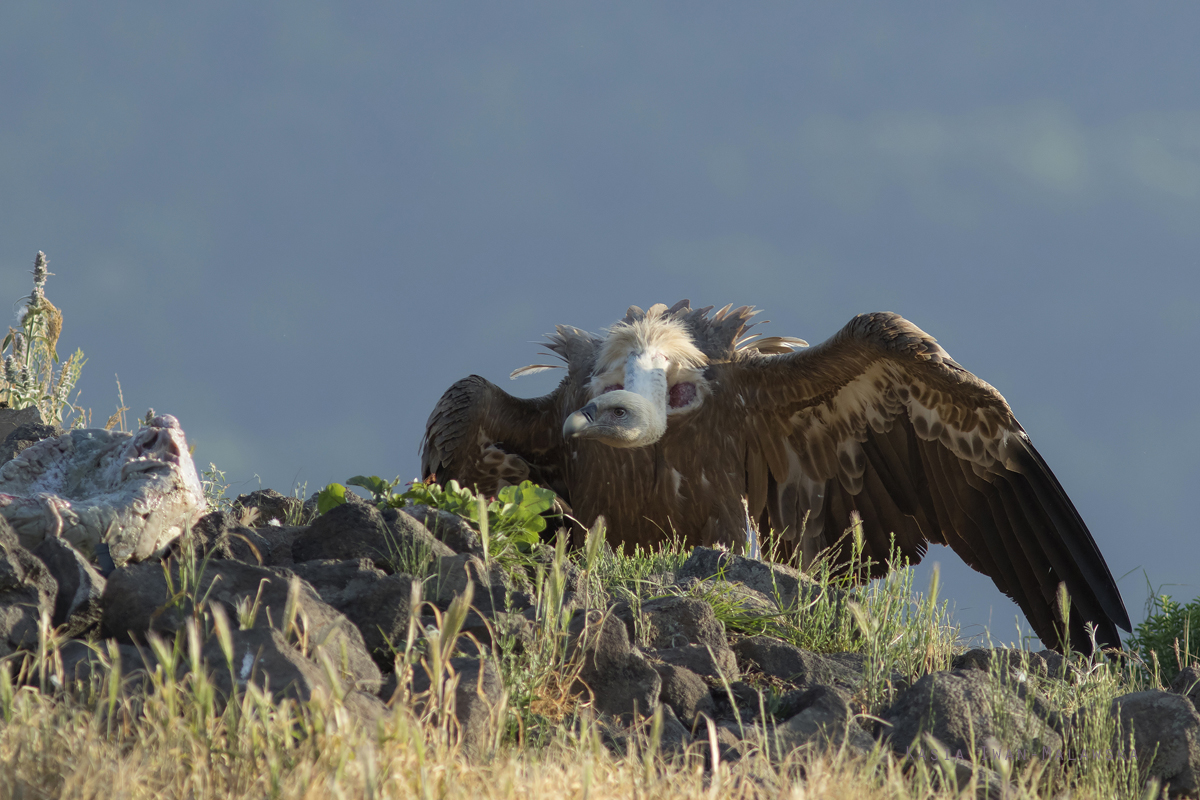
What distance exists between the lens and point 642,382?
7082 millimetres

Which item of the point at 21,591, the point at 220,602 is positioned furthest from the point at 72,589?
the point at 220,602

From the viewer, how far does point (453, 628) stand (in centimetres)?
217

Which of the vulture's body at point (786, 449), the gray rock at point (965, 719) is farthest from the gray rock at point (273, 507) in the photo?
the gray rock at point (965, 719)

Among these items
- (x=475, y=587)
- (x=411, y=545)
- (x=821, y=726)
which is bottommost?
(x=821, y=726)

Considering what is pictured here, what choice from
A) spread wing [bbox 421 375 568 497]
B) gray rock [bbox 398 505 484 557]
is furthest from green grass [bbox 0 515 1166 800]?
spread wing [bbox 421 375 568 497]

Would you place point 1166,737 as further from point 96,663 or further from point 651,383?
point 651,383

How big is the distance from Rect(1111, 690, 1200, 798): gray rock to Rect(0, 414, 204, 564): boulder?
316cm

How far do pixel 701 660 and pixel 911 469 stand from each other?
376 centimetres

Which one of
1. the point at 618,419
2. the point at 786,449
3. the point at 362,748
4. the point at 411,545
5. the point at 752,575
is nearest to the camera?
the point at 362,748

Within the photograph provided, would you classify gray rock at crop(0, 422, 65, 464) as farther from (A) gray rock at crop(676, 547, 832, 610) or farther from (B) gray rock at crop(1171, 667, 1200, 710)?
(B) gray rock at crop(1171, 667, 1200, 710)

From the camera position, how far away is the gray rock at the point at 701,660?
372 cm

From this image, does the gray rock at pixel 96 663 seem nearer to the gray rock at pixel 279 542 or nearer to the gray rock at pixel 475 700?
the gray rock at pixel 475 700

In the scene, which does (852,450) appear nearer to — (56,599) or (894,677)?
(894,677)

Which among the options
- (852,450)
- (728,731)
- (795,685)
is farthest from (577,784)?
(852,450)
